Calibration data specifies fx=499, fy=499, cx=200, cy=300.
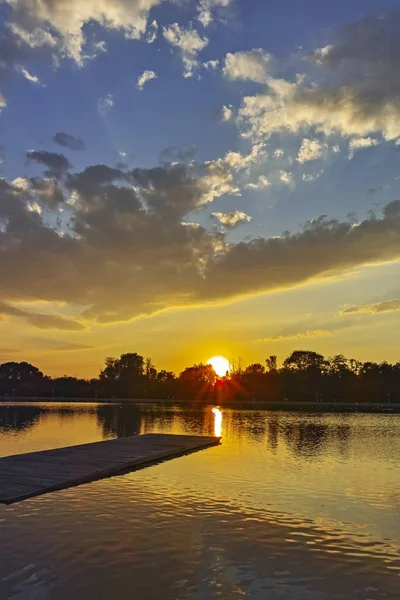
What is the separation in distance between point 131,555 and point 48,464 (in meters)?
13.6

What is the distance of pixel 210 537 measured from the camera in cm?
1478

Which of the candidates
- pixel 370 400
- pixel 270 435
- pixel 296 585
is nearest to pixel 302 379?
pixel 370 400

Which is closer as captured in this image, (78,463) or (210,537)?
(210,537)

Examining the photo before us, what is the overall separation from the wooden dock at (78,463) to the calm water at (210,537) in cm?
83

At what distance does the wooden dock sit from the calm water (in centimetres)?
83

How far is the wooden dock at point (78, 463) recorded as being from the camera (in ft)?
66.3

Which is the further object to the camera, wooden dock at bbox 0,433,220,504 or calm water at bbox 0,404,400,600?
wooden dock at bbox 0,433,220,504

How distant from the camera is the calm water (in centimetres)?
1121

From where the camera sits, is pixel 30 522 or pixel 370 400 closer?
pixel 30 522

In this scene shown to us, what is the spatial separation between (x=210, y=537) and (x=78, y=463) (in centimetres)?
1286

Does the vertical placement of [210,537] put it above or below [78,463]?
below

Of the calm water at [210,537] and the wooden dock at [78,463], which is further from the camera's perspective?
the wooden dock at [78,463]

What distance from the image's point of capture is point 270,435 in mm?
48719

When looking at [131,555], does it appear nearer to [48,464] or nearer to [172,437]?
[48,464]
